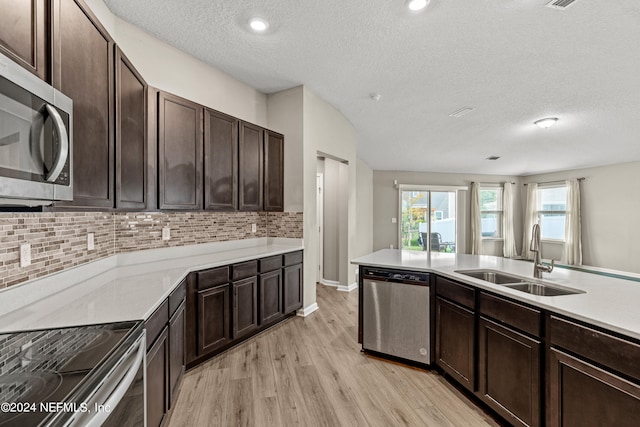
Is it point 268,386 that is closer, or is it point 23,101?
point 23,101

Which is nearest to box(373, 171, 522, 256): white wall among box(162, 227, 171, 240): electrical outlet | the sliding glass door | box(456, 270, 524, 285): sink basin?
the sliding glass door

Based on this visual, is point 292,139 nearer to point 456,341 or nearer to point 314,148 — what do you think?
point 314,148

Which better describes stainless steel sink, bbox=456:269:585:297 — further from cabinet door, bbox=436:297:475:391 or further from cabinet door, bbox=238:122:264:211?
cabinet door, bbox=238:122:264:211

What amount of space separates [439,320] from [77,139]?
268cm

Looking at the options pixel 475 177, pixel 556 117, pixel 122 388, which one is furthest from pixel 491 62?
pixel 475 177

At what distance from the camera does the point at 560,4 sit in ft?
6.80

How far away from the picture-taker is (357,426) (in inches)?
70.5

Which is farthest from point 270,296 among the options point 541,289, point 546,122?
point 546,122

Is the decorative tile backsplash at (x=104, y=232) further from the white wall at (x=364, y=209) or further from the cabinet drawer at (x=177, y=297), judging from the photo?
the white wall at (x=364, y=209)

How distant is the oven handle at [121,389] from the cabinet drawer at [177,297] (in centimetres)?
61

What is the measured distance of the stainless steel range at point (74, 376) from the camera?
65 centimetres

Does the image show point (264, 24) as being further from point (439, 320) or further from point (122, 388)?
point (439, 320)

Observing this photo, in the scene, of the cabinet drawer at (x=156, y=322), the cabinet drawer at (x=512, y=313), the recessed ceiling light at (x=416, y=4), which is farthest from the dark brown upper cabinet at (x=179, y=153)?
the cabinet drawer at (x=512, y=313)

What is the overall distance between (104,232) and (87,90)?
121 centimetres
